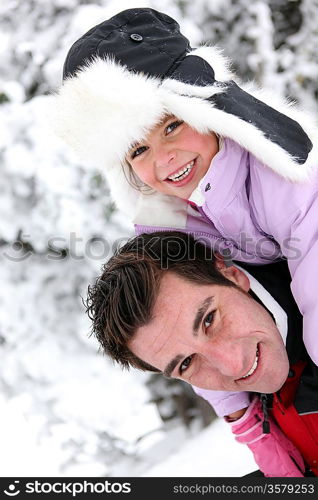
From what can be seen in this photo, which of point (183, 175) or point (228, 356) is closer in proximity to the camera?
point (228, 356)

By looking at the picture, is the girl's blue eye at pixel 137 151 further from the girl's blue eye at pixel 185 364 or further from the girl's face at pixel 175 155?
the girl's blue eye at pixel 185 364

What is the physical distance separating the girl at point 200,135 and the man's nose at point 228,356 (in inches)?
10.1

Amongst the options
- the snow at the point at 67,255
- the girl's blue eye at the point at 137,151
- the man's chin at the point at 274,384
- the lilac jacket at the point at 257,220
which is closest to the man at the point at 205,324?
the man's chin at the point at 274,384

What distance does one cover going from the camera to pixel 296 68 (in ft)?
16.2

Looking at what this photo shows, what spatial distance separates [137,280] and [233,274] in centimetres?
43

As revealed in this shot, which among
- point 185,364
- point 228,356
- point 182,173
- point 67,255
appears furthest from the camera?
point 67,255

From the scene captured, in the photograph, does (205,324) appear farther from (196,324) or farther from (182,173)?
Result: (182,173)

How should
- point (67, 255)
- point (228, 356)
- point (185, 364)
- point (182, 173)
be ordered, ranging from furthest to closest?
point (67, 255)
point (182, 173)
point (185, 364)
point (228, 356)

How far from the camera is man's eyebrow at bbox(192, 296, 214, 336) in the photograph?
2.24m

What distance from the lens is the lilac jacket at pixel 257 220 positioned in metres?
2.17

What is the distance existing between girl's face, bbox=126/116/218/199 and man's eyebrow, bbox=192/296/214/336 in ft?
A: 1.67

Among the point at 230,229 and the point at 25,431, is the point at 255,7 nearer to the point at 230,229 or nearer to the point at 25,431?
the point at 230,229

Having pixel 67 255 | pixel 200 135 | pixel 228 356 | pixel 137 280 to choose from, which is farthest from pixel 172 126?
pixel 67 255

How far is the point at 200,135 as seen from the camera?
2.42 meters
